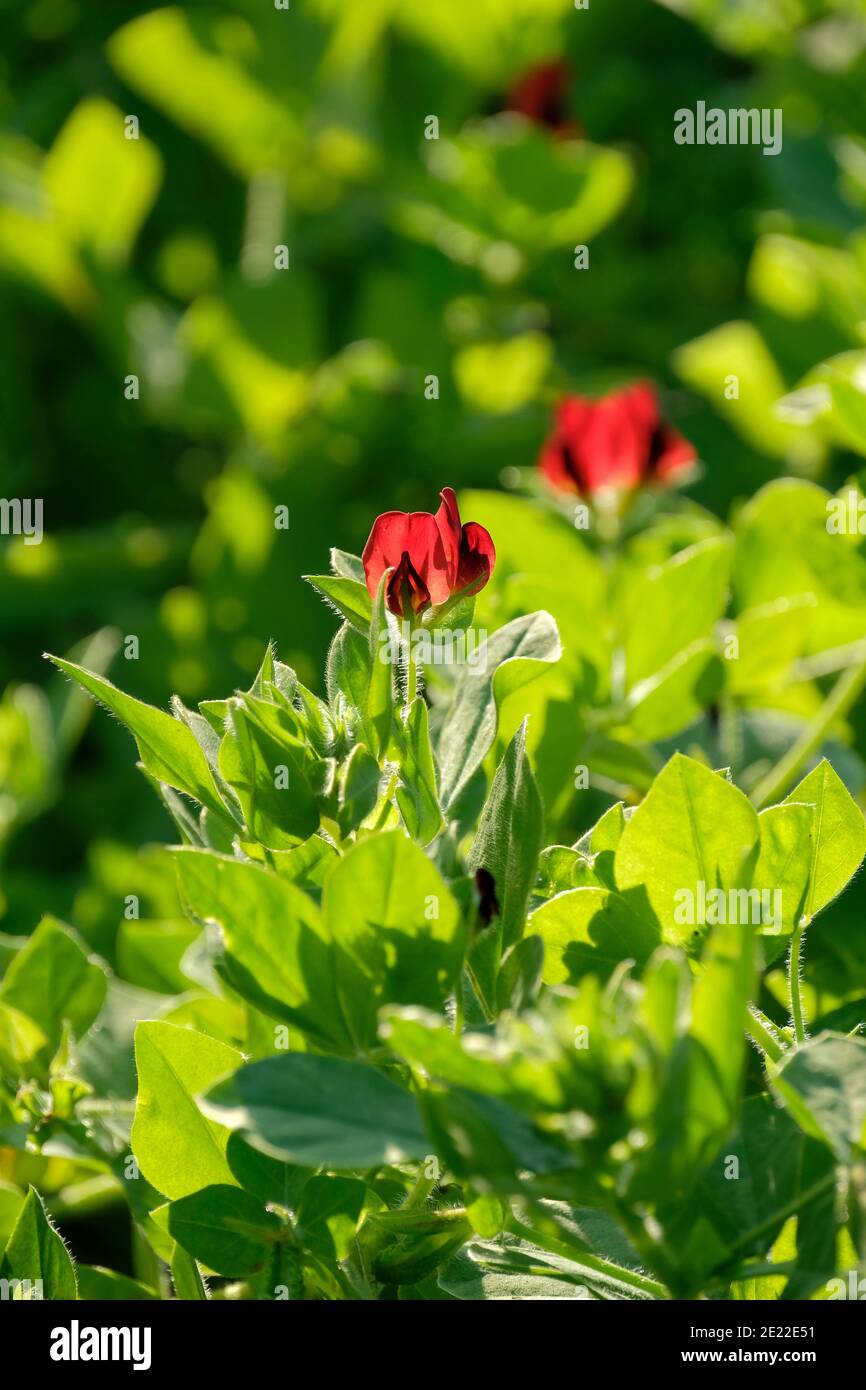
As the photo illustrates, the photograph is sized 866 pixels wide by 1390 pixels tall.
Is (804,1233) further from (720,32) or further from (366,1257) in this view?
(720,32)

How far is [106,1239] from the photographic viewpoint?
119cm

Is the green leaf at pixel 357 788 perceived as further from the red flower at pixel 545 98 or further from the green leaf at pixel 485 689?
the red flower at pixel 545 98

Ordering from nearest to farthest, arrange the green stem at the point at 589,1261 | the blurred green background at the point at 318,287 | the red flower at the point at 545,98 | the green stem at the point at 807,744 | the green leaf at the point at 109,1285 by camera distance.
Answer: the green stem at the point at 589,1261 → the green leaf at the point at 109,1285 → the green stem at the point at 807,744 → the blurred green background at the point at 318,287 → the red flower at the point at 545,98

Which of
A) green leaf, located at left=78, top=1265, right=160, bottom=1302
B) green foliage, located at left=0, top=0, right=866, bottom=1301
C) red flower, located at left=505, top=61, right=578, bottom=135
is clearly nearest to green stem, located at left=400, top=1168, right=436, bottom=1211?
green foliage, located at left=0, top=0, right=866, bottom=1301

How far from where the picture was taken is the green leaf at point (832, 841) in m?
0.61

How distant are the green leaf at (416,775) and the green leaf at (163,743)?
8 cm

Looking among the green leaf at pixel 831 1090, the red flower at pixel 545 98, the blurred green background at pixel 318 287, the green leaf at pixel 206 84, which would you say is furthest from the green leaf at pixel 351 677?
the green leaf at pixel 206 84

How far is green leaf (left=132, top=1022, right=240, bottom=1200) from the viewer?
61 cm

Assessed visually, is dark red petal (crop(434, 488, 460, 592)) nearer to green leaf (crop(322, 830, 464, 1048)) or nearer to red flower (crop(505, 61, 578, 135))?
green leaf (crop(322, 830, 464, 1048))

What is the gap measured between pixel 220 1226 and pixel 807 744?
418 mm

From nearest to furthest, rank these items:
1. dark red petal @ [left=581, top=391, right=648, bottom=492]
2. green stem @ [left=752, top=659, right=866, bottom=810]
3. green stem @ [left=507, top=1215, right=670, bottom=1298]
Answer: green stem @ [left=507, top=1215, right=670, bottom=1298] < green stem @ [left=752, top=659, right=866, bottom=810] < dark red petal @ [left=581, top=391, right=648, bottom=492]

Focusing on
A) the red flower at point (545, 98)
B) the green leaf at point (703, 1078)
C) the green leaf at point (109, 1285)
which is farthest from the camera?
the red flower at point (545, 98)

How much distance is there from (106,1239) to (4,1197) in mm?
455

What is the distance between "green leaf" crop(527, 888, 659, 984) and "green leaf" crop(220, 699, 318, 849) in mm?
103
